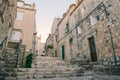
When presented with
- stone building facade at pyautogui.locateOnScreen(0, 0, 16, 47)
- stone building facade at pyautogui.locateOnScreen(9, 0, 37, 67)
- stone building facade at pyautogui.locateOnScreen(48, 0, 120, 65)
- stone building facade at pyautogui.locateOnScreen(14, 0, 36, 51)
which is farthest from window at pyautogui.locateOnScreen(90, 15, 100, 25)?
stone building facade at pyautogui.locateOnScreen(14, 0, 36, 51)

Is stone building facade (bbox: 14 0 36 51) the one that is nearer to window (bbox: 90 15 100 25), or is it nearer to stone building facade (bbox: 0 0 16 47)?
stone building facade (bbox: 0 0 16 47)

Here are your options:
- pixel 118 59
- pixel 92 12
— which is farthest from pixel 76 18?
pixel 118 59

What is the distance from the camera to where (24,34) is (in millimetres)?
13852

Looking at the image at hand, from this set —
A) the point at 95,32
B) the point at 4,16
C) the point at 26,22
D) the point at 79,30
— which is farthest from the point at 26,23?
the point at 95,32

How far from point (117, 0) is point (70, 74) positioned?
508cm

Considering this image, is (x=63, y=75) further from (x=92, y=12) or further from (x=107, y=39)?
(x=92, y=12)

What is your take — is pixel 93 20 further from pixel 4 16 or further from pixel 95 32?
pixel 4 16

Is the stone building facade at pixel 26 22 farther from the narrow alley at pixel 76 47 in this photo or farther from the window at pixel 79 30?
the window at pixel 79 30

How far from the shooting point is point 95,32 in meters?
8.16

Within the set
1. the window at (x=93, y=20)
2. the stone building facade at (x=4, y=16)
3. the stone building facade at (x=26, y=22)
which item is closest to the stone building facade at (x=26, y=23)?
the stone building facade at (x=26, y=22)

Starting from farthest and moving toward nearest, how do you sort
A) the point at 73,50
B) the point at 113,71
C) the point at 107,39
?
the point at 73,50 < the point at 107,39 < the point at 113,71

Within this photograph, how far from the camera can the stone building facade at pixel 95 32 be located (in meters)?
6.43

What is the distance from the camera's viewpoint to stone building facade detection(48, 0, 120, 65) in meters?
6.43

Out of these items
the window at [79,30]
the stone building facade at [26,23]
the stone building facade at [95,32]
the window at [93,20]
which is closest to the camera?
the stone building facade at [95,32]
